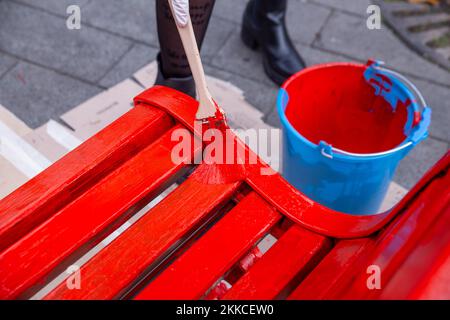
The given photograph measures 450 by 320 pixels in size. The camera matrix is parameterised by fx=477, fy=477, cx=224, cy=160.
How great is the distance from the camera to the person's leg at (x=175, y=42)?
4.12ft

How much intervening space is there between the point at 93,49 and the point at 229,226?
1419mm

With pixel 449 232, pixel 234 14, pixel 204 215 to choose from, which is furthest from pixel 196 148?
pixel 234 14

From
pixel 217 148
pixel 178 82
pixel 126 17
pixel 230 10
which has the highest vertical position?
pixel 126 17

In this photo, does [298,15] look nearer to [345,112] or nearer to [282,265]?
[345,112]

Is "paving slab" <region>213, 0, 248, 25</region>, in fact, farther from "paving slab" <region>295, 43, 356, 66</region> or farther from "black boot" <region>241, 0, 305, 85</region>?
"paving slab" <region>295, 43, 356, 66</region>

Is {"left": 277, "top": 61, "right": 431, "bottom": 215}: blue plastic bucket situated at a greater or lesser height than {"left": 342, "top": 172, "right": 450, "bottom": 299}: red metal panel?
greater

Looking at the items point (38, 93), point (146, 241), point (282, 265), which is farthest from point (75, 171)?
point (38, 93)

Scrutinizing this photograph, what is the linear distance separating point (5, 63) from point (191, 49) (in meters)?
1.35

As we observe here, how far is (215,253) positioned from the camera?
871mm

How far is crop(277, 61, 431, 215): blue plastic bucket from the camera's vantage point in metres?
1.26

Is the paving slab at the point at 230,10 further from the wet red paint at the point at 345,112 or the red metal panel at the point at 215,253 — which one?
the red metal panel at the point at 215,253

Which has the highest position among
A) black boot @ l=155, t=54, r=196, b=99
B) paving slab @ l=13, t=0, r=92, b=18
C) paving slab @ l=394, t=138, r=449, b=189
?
paving slab @ l=13, t=0, r=92, b=18

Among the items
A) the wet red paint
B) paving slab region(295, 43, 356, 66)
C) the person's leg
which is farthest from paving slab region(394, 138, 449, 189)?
the person's leg
